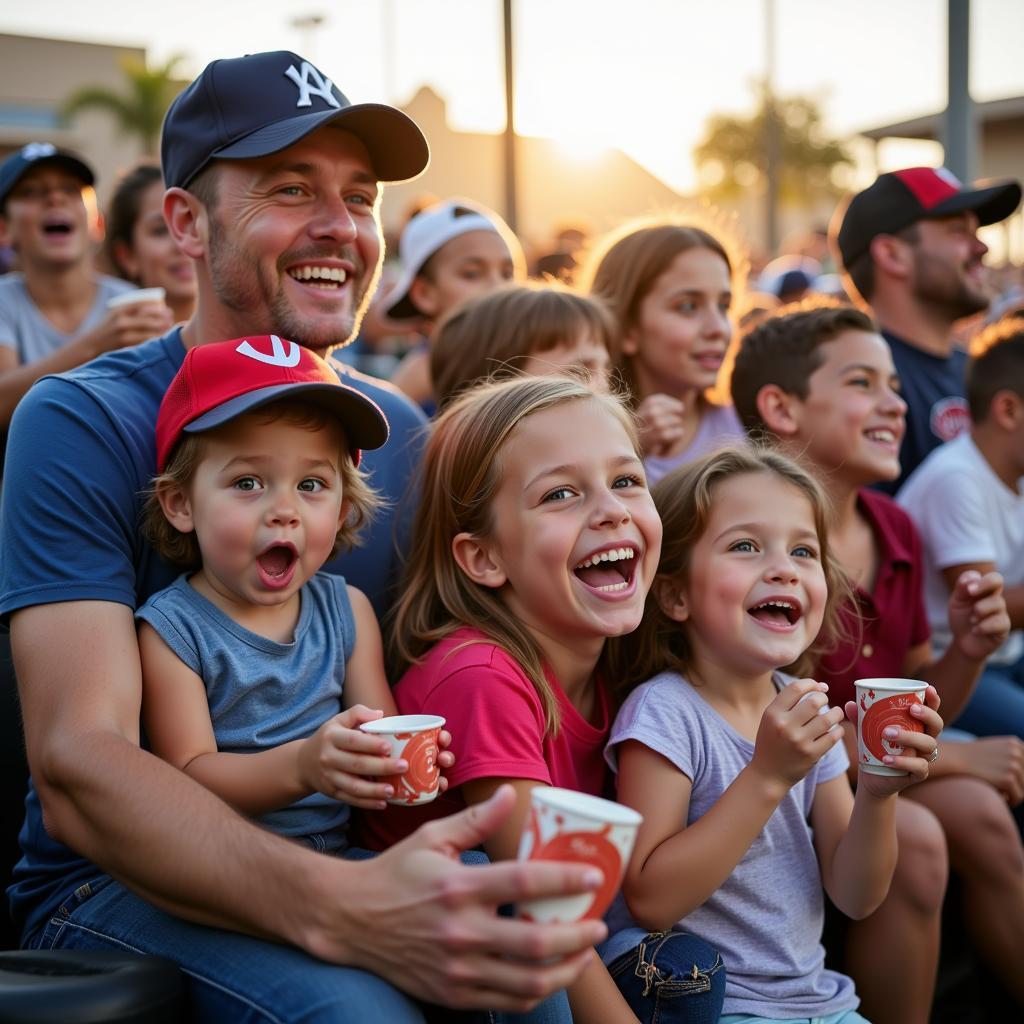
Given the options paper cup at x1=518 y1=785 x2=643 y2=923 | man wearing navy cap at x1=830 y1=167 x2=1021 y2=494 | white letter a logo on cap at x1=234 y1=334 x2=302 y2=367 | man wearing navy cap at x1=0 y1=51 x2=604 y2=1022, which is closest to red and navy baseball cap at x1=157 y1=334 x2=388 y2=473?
white letter a logo on cap at x1=234 y1=334 x2=302 y2=367

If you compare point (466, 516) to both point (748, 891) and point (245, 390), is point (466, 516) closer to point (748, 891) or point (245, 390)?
point (245, 390)

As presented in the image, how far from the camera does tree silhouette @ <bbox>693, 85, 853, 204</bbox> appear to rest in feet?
145

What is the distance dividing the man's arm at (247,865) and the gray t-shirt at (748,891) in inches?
30.5

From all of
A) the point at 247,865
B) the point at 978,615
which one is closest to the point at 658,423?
the point at 978,615

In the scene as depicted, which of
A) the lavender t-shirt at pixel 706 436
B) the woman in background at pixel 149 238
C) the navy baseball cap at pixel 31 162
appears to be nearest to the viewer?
the lavender t-shirt at pixel 706 436

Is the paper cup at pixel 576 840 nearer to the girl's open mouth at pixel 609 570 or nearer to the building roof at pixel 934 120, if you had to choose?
the girl's open mouth at pixel 609 570

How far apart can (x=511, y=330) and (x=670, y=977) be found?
199 centimetres

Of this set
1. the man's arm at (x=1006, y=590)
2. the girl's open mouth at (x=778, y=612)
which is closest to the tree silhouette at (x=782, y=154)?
the man's arm at (x=1006, y=590)

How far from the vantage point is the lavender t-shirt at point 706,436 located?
12.0 ft

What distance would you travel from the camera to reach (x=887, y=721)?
7.02ft

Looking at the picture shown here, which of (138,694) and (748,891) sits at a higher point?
(138,694)

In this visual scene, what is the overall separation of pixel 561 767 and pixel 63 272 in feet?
12.7

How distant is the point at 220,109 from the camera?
268 cm

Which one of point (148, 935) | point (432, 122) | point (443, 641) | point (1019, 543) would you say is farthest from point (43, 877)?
point (432, 122)
